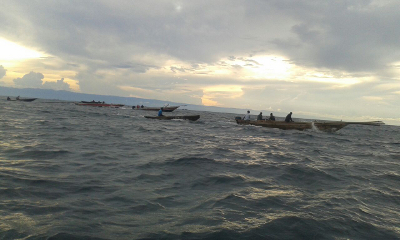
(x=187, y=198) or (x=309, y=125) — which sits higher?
(x=309, y=125)

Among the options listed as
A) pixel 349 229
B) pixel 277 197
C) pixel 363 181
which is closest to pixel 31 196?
pixel 277 197

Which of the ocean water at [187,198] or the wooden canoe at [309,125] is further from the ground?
the wooden canoe at [309,125]

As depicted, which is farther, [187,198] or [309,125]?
[309,125]

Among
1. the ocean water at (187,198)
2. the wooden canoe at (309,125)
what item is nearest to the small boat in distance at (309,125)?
the wooden canoe at (309,125)

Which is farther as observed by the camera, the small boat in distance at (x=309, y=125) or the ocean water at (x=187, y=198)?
the small boat in distance at (x=309, y=125)

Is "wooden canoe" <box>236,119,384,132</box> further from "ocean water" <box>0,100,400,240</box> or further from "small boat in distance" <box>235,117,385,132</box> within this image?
"ocean water" <box>0,100,400,240</box>

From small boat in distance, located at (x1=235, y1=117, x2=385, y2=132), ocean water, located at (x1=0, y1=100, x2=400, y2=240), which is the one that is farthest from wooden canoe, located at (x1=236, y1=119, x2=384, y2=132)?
ocean water, located at (x1=0, y1=100, x2=400, y2=240)

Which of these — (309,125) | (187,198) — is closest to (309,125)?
(309,125)

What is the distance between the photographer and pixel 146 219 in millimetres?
4730

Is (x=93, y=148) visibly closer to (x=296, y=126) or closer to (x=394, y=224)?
(x=394, y=224)

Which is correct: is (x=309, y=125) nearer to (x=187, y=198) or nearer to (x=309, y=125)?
(x=309, y=125)

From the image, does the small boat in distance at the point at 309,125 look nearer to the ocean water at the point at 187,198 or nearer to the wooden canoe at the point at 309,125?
the wooden canoe at the point at 309,125

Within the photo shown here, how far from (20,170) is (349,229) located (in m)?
9.44

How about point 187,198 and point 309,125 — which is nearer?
point 187,198
